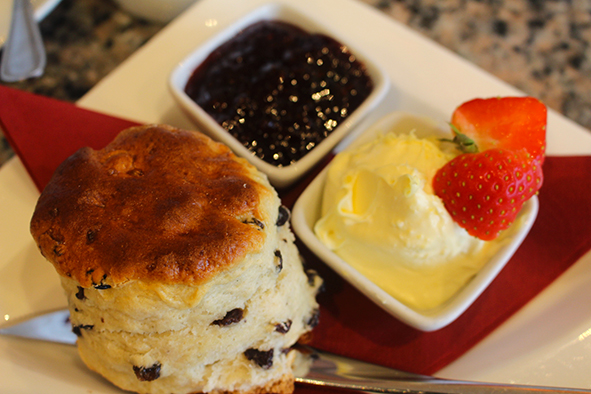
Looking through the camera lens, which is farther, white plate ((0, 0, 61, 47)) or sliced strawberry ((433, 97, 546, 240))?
white plate ((0, 0, 61, 47))

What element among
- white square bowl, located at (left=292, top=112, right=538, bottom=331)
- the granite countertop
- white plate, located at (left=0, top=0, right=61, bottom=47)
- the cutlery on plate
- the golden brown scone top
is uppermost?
white plate, located at (left=0, top=0, right=61, bottom=47)

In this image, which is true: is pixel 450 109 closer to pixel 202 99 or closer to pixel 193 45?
pixel 202 99

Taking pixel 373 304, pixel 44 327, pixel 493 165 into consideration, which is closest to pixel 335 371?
pixel 373 304

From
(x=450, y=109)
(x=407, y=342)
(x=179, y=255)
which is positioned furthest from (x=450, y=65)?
(x=179, y=255)

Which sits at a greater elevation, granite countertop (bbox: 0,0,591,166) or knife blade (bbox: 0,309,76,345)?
granite countertop (bbox: 0,0,591,166)

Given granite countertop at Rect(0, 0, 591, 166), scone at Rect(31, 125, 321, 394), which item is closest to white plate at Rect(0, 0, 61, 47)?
granite countertop at Rect(0, 0, 591, 166)

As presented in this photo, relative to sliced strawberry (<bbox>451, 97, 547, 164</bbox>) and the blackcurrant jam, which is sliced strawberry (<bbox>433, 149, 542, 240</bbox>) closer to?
sliced strawberry (<bbox>451, 97, 547, 164</bbox>)
